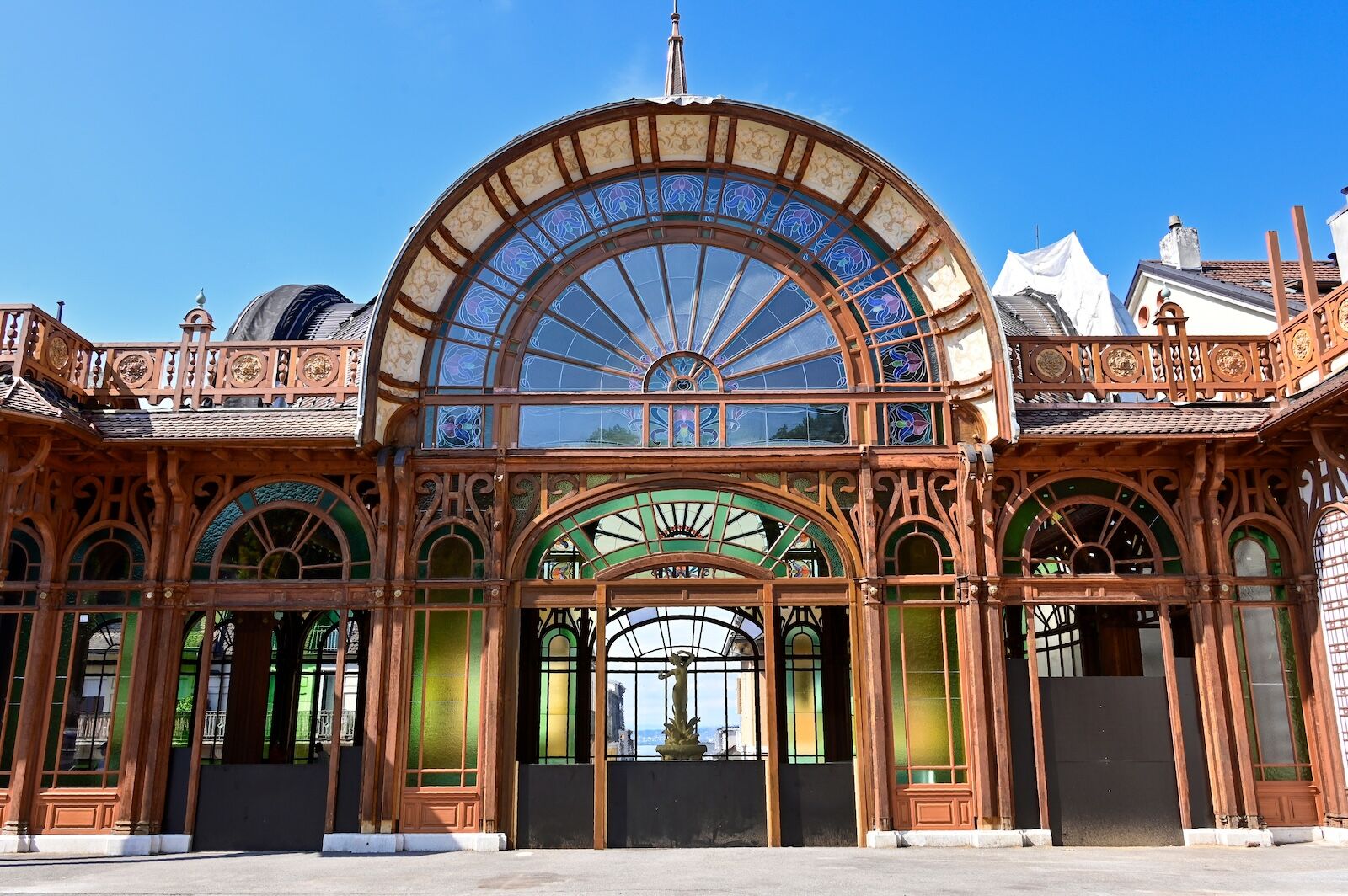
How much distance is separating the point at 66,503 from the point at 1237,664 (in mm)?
14410

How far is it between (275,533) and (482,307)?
3.95 m

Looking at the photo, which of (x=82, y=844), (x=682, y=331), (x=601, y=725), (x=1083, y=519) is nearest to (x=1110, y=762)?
(x=1083, y=519)

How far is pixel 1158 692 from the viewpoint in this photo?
1308cm

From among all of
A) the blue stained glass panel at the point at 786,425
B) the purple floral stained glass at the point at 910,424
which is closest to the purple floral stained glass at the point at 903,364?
the purple floral stained glass at the point at 910,424

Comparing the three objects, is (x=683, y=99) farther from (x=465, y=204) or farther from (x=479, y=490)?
(x=479, y=490)

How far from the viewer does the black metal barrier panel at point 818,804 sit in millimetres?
12742

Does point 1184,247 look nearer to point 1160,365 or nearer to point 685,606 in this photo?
point 1160,365

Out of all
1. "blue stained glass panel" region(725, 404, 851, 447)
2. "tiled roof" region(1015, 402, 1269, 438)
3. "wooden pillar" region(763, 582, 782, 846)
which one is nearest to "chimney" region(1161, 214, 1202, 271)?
"tiled roof" region(1015, 402, 1269, 438)

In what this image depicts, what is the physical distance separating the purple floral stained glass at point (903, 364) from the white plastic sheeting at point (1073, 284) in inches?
290

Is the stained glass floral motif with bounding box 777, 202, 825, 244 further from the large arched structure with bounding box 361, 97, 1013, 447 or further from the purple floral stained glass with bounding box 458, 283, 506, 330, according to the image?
the purple floral stained glass with bounding box 458, 283, 506, 330

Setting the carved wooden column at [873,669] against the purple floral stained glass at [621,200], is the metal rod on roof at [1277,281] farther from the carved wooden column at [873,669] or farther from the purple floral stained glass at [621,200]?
the purple floral stained glass at [621,200]

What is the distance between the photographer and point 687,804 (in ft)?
42.3

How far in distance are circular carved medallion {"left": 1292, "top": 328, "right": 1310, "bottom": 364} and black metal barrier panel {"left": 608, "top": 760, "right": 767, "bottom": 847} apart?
327 inches

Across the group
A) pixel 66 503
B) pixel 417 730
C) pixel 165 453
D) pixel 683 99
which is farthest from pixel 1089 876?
pixel 66 503
